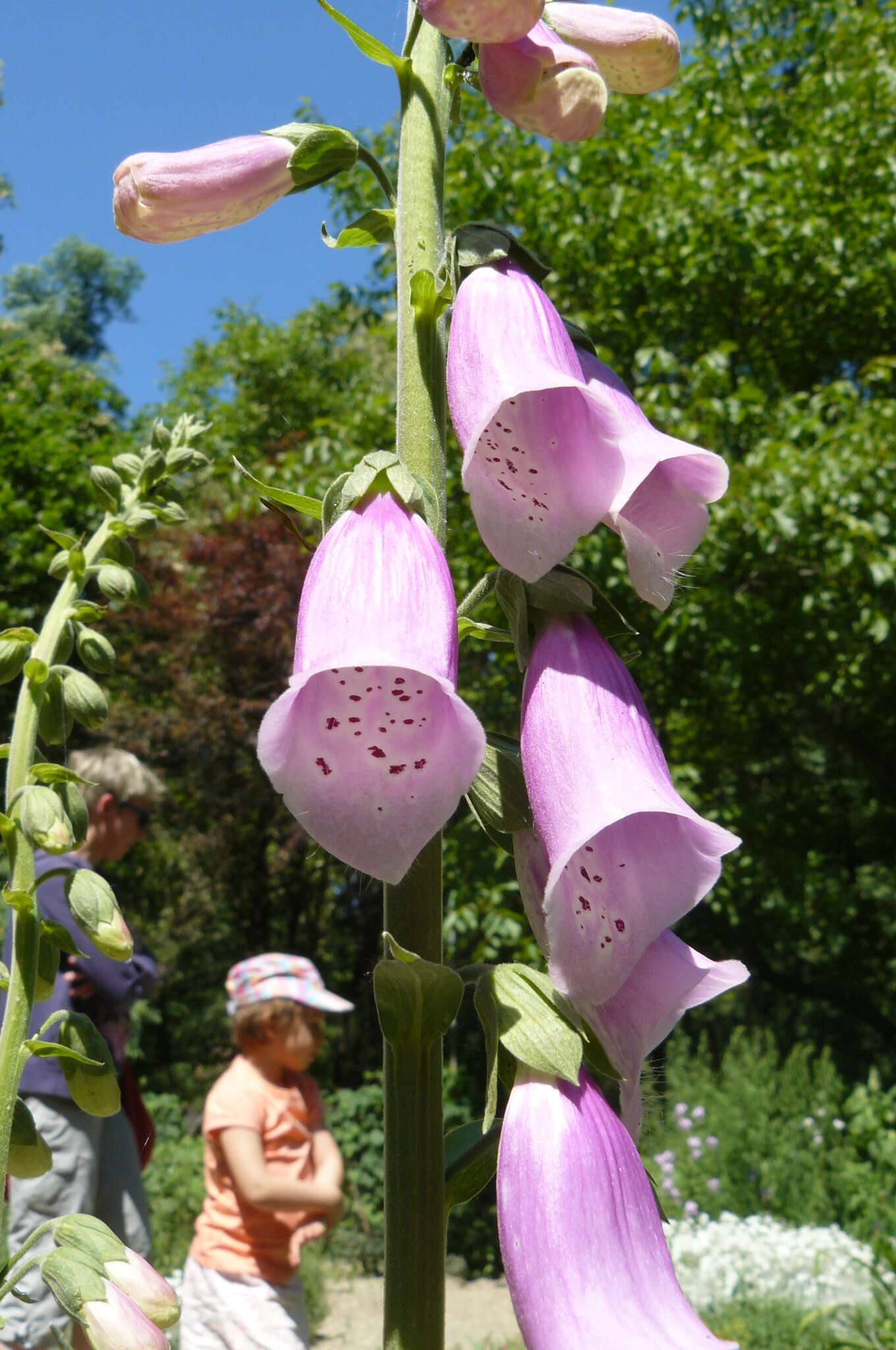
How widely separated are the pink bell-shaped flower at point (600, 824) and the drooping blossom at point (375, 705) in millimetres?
67

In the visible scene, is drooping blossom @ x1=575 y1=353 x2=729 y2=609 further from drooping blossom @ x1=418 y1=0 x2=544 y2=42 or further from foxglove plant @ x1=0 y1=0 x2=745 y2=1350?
drooping blossom @ x1=418 y1=0 x2=544 y2=42

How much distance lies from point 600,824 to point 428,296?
33 cm

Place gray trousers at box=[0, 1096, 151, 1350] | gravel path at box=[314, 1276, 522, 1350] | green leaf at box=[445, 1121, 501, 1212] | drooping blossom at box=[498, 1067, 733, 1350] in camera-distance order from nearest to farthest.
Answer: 1. drooping blossom at box=[498, 1067, 733, 1350]
2. green leaf at box=[445, 1121, 501, 1212]
3. gray trousers at box=[0, 1096, 151, 1350]
4. gravel path at box=[314, 1276, 522, 1350]

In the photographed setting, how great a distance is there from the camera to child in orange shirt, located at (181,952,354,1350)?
8.22 ft

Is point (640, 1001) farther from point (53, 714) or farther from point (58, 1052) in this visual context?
point (53, 714)

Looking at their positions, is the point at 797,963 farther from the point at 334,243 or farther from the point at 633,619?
the point at 334,243

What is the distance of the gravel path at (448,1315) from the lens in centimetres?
418

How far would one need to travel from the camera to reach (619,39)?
0.82 meters

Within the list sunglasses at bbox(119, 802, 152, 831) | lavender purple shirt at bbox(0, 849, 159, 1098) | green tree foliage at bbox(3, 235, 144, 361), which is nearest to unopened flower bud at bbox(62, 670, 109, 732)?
lavender purple shirt at bbox(0, 849, 159, 1098)

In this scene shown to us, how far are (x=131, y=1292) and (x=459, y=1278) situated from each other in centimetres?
460

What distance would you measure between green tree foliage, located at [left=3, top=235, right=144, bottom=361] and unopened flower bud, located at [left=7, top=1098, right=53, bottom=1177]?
22.8 m

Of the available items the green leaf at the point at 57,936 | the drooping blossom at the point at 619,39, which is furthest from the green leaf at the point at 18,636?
the drooping blossom at the point at 619,39

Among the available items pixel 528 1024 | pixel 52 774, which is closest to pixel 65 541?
pixel 52 774

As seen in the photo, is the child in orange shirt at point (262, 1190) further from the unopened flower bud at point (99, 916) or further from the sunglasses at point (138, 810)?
the unopened flower bud at point (99, 916)
